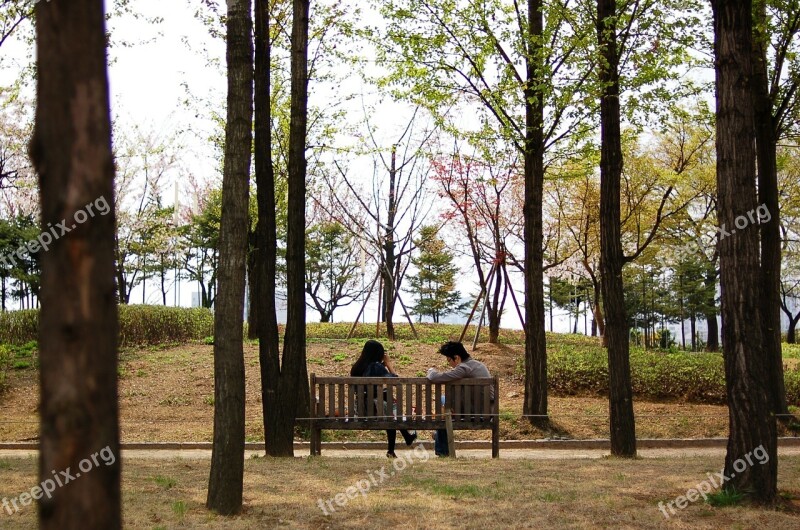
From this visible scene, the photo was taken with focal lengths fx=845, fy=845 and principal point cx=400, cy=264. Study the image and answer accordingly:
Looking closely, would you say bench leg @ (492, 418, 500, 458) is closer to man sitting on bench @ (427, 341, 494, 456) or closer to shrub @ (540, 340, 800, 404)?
man sitting on bench @ (427, 341, 494, 456)

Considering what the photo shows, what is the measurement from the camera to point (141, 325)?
24438mm

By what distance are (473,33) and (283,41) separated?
578 centimetres

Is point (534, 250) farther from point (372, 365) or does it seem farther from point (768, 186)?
point (372, 365)

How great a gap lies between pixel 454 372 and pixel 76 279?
8041 millimetres

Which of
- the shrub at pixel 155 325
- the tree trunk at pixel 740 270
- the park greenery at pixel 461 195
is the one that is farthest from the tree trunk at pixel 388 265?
the tree trunk at pixel 740 270

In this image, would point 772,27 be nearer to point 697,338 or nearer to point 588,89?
point 588,89

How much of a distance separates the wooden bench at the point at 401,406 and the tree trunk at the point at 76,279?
7619mm

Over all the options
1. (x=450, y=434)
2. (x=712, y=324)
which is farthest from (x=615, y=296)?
(x=712, y=324)

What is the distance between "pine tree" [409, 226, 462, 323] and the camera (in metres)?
46.1

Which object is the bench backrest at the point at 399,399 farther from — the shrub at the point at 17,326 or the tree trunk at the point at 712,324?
the tree trunk at the point at 712,324

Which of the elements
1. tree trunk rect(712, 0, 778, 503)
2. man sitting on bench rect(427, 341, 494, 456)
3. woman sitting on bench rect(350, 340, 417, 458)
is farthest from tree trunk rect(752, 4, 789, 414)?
tree trunk rect(712, 0, 778, 503)

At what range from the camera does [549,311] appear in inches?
1962

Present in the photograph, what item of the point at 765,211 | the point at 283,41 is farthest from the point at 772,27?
the point at 283,41

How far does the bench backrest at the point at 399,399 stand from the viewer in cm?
1039
